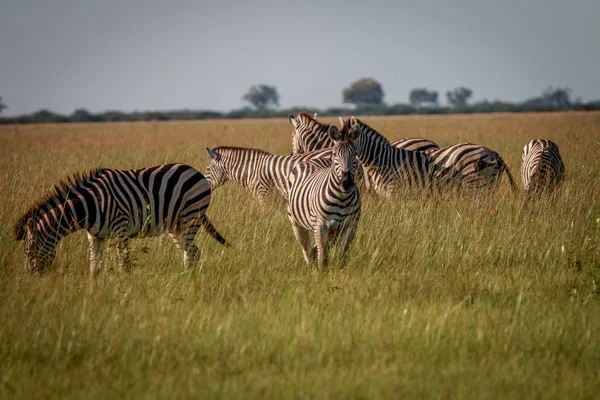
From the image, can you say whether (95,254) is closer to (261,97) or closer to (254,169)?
(254,169)

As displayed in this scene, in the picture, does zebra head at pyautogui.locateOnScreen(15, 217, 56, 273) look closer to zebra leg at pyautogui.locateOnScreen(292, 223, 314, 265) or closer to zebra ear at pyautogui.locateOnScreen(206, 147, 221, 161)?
zebra leg at pyautogui.locateOnScreen(292, 223, 314, 265)

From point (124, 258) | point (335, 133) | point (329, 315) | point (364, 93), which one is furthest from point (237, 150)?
point (364, 93)

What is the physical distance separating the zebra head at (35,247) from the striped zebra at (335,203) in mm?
2506

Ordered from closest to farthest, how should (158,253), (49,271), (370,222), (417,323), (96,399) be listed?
(96,399) < (417,323) < (49,271) < (158,253) < (370,222)

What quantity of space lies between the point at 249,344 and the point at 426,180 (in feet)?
21.8

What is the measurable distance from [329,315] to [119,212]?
2529mm

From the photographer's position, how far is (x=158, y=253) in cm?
774

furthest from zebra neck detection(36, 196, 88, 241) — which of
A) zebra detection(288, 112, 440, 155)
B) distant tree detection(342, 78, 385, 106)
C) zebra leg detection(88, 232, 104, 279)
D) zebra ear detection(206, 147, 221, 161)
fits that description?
distant tree detection(342, 78, 385, 106)

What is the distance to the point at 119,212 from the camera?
707 cm

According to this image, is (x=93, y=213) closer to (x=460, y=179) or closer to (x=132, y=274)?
(x=132, y=274)

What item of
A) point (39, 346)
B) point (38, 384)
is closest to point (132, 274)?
point (39, 346)

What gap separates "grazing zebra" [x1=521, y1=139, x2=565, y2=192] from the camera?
1181cm

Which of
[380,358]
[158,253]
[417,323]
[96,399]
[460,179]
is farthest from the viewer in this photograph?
[460,179]

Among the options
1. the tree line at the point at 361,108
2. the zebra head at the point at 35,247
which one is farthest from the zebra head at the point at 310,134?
the tree line at the point at 361,108
